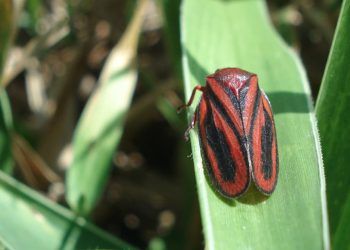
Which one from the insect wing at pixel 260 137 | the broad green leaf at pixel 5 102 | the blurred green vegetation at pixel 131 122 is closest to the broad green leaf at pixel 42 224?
the blurred green vegetation at pixel 131 122

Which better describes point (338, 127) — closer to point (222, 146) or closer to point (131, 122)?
point (222, 146)

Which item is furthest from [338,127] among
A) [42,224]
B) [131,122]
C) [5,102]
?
[131,122]

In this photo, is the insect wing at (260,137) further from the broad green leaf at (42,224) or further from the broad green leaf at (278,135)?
the broad green leaf at (42,224)

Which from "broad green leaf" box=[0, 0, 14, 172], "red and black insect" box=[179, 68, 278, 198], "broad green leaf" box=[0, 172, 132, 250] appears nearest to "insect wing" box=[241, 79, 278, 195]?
"red and black insect" box=[179, 68, 278, 198]

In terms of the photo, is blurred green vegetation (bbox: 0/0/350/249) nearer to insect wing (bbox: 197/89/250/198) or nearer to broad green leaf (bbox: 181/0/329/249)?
broad green leaf (bbox: 181/0/329/249)

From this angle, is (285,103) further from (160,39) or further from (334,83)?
(160,39)

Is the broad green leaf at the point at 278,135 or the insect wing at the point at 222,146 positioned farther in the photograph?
the insect wing at the point at 222,146
